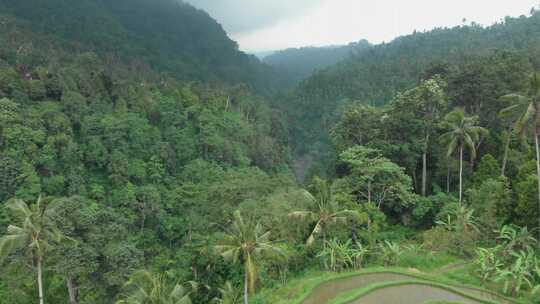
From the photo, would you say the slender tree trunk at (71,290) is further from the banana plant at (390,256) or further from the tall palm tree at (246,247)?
the banana plant at (390,256)

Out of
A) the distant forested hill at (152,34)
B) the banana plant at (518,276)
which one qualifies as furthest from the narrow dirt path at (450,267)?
the distant forested hill at (152,34)

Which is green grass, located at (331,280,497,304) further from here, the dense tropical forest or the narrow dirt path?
the narrow dirt path

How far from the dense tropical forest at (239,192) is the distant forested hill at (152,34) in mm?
32479

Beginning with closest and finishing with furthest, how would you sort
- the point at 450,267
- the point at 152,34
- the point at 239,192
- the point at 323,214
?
the point at 450,267 → the point at 323,214 → the point at 239,192 → the point at 152,34

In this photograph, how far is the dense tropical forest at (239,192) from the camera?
17844mm

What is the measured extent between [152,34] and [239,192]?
110098 millimetres

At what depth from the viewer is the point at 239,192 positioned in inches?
1029

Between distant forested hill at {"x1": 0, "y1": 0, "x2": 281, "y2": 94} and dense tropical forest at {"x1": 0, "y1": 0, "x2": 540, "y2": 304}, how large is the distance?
3248cm

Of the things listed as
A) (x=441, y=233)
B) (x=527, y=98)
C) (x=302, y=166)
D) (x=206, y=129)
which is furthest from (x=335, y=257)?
(x=302, y=166)

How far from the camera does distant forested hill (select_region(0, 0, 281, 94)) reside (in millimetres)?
83812

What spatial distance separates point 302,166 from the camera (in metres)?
73.1

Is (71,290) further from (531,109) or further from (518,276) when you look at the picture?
(531,109)

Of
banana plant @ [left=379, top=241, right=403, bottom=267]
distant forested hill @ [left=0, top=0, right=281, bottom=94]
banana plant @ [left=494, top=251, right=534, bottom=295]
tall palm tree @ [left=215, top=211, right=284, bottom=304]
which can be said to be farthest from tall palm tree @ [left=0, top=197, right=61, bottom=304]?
distant forested hill @ [left=0, top=0, right=281, bottom=94]

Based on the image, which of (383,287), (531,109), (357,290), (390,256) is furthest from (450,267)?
(531,109)
